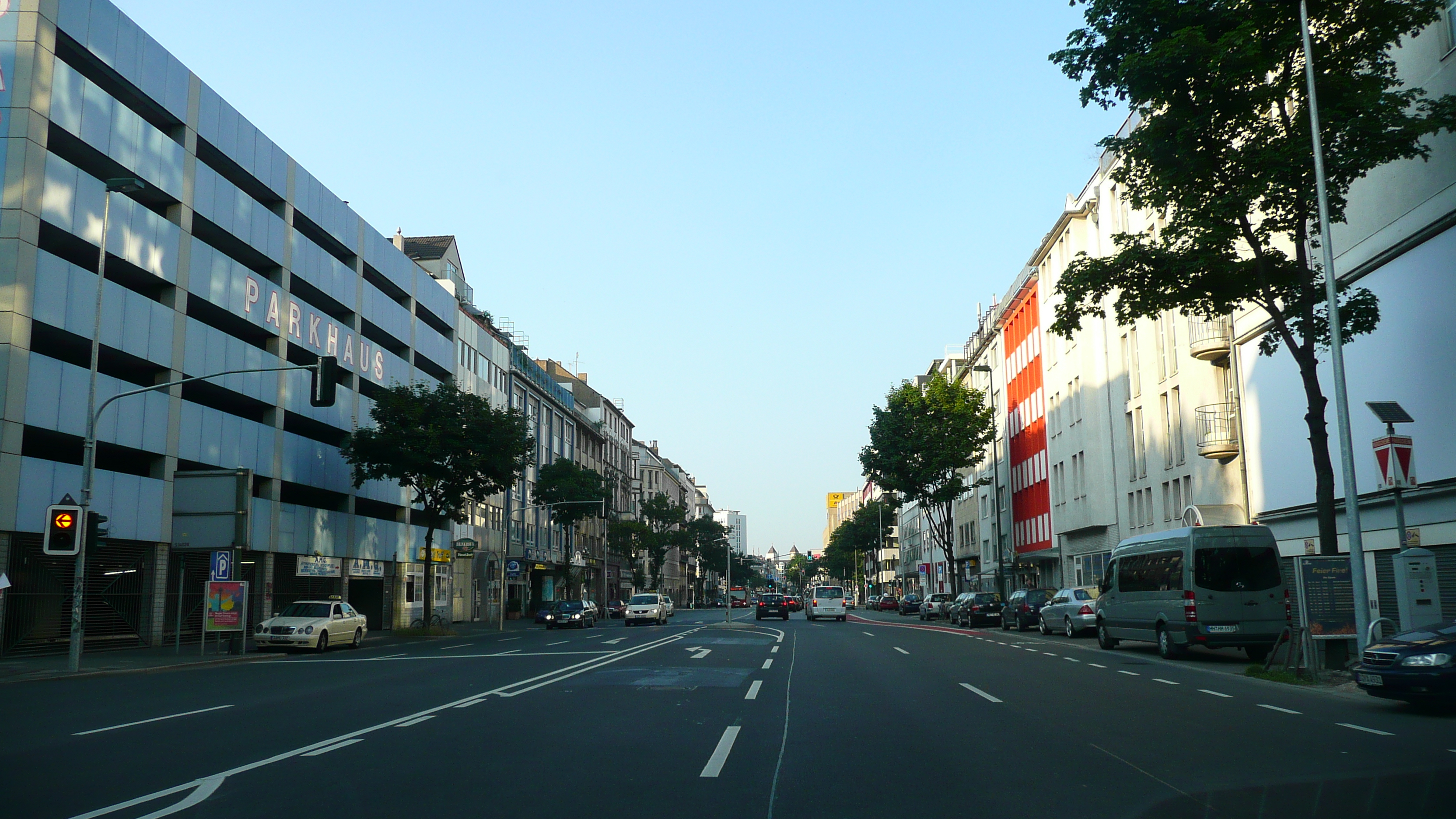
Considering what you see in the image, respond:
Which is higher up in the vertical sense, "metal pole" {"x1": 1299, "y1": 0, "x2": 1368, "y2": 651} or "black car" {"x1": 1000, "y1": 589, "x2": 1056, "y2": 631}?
"metal pole" {"x1": 1299, "y1": 0, "x2": 1368, "y2": 651}

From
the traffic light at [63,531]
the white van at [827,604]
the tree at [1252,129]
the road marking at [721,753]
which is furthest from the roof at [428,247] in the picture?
the road marking at [721,753]

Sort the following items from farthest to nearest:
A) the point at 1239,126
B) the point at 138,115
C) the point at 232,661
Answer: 1. the point at 138,115
2. the point at 232,661
3. the point at 1239,126

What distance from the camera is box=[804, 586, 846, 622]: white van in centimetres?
5491

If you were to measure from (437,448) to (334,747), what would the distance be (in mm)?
29962

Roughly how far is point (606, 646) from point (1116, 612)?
12819 mm

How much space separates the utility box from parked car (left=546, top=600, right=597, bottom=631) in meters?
38.5

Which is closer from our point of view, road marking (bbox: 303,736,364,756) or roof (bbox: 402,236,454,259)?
road marking (bbox: 303,736,364,756)

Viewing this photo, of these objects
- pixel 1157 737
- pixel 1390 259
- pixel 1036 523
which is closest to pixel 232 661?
pixel 1157 737

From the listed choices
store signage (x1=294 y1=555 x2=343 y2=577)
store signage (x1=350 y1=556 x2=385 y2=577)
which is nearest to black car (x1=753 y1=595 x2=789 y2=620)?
store signage (x1=350 y1=556 x2=385 y2=577)

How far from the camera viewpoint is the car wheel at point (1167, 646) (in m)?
22.4

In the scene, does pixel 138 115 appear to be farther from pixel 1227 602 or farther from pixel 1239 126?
pixel 1227 602

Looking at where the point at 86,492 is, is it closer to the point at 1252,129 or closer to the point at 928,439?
the point at 1252,129

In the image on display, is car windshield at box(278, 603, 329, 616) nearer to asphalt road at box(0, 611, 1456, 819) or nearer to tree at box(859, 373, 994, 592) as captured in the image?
asphalt road at box(0, 611, 1456, 819)

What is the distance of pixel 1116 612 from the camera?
84.5 feet
